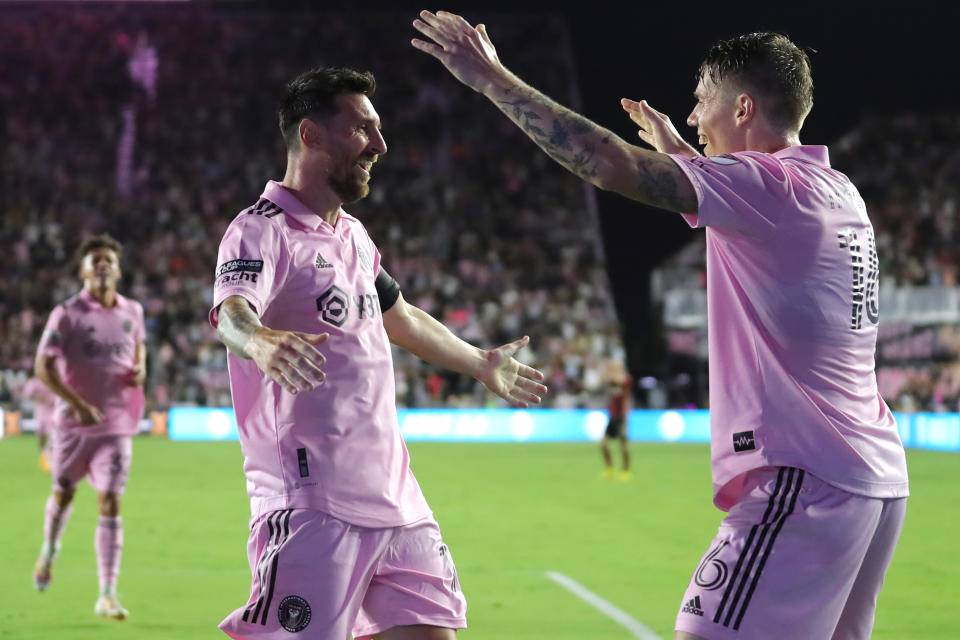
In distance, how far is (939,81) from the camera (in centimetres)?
3077

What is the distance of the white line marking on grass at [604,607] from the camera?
24.9 feet

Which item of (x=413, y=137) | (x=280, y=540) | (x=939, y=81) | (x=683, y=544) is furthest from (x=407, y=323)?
(x=413, y=137)

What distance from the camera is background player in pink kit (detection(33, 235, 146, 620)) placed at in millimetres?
8562

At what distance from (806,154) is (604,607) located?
540 centimetres

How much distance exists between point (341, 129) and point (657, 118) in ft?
3.59

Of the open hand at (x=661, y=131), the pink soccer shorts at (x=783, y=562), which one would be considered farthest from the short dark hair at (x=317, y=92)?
the pink soccer shorts at (x=783, y=562)

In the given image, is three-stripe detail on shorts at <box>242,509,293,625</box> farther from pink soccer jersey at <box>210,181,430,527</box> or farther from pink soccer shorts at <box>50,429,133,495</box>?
pink soccer shorts at <box>50,429,133,495</box>

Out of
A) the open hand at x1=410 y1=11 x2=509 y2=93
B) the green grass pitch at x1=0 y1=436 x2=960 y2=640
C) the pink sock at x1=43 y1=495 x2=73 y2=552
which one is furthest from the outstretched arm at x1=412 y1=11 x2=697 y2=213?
the pink sock at x1=43 y1=495 x2=73 y2=552

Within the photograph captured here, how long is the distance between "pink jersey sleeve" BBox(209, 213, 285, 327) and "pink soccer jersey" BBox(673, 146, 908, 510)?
1.26 meters

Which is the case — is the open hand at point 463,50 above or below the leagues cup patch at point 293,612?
above

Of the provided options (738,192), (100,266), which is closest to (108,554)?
(100,266)

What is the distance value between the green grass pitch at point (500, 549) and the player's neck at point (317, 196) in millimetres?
3891

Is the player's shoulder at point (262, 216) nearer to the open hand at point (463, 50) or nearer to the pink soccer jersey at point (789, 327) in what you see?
the open hand at point (463, 50)

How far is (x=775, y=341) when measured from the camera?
11.2 ft
